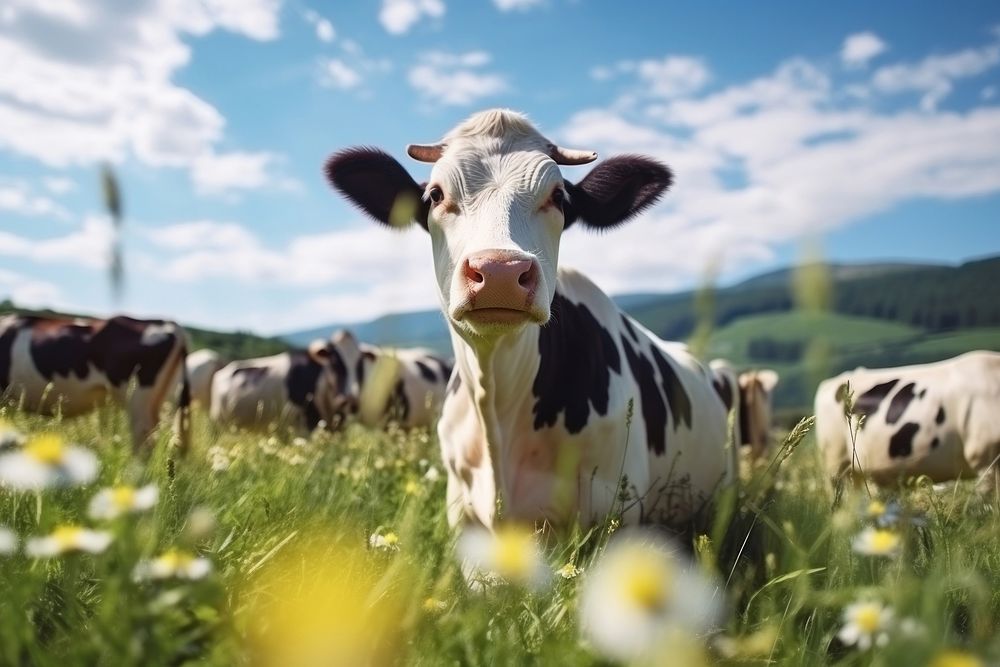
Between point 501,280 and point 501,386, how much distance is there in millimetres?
851

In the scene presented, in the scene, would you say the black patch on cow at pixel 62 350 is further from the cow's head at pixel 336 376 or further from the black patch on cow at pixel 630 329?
the black patch on cow at pixel 630 329

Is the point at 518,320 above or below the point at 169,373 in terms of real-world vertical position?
above

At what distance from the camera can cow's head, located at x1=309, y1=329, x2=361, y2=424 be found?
14.9m

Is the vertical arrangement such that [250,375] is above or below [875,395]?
below

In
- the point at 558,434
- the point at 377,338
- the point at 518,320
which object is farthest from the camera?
the point at 558,434

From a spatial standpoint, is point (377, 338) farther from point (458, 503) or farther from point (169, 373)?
point (169, 373)

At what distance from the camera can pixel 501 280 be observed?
8.82 feet

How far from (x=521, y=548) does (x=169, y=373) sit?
29.1 ft

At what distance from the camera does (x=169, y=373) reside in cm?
913

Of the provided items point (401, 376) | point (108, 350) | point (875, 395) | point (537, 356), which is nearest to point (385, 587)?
point (537, 356)

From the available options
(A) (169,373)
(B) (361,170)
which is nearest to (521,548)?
(B) (361,170)

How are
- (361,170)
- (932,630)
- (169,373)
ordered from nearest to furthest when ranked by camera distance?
(932,630), (361,170), (169,373)

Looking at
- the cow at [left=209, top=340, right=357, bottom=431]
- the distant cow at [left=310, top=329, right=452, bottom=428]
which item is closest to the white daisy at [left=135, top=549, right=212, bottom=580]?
the distant cow at [left=310, top=329, right=452, bottom=428]

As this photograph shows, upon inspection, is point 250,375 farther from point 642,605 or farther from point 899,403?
point 642,605
